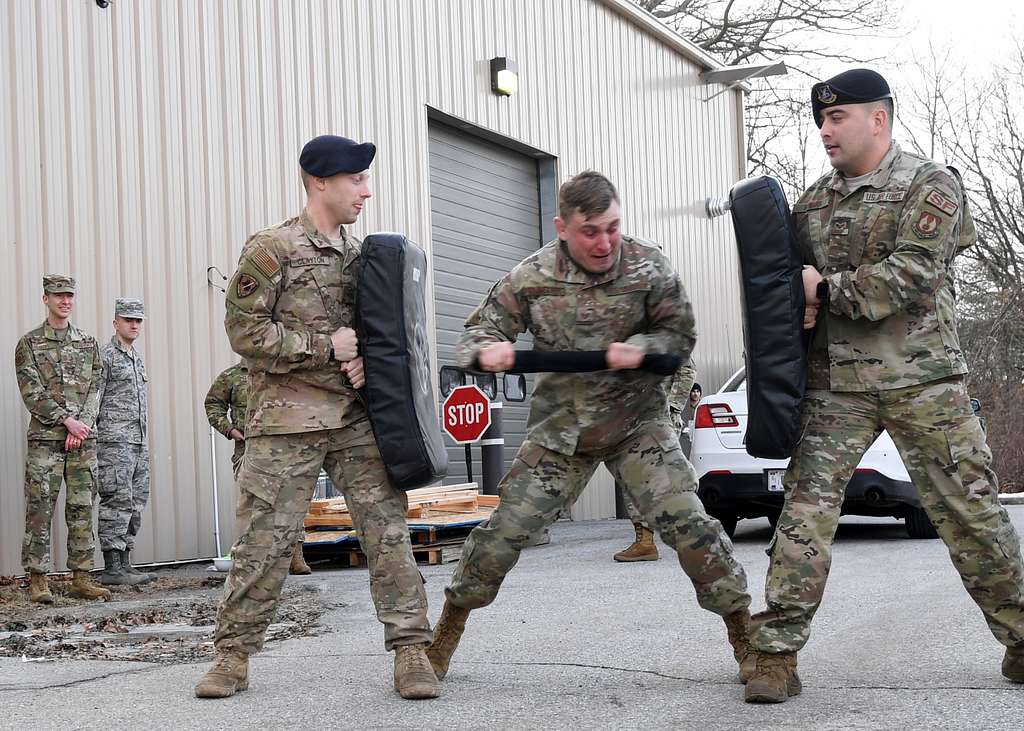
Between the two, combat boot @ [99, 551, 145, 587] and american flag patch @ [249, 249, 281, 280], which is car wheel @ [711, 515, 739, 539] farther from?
american flag patch @ [249, 249, 281, 280]

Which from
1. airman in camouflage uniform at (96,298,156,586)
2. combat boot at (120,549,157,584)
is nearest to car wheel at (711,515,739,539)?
combat boot at (120,549,157,584)

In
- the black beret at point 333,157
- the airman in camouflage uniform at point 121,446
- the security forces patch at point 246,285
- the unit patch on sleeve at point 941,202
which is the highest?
the black beret at point 333,157

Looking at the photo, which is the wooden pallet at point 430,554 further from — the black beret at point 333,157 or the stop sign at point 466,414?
the black beret at point 333,157

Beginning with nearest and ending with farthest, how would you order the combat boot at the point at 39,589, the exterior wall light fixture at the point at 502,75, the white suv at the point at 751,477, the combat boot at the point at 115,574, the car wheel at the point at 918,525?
the combat boot at the point at 39,589 < the combat boot at the point at 115,574 < the white suv at the point at 751,477 < the car wheel at the point at 918,525 < the exterior wall light fixture at the point at 502,75

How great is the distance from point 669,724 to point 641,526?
19.7 feet

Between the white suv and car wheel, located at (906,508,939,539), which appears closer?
the white suv

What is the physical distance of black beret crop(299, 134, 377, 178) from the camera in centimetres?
492

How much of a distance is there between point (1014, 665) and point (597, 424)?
1.60 m

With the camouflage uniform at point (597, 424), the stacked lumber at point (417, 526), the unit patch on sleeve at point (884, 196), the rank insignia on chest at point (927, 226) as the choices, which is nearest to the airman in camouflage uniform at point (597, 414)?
the camouflage uniform at point (597, 424)

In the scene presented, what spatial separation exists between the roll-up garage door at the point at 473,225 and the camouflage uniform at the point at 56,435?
5.55 meters

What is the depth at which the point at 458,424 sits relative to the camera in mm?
12727

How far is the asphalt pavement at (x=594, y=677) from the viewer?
419 cm

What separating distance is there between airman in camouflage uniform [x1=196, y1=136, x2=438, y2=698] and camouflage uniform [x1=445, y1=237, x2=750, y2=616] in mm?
302

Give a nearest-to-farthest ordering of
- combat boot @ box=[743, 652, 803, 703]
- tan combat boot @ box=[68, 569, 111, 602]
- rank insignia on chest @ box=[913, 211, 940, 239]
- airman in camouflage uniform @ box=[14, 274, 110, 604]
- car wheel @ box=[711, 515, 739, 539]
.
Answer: combat boot @ box=[743, 652, 803, 703]
rank insignia on chest @ box=[913, 211, 940, 239]
tan combat boot @ box=[68, 569, 111, 602]
airman in camouflage uniform @ box=[14, 274, 110, 604]
car wheel @ box=[711, 515, 739, 539]
